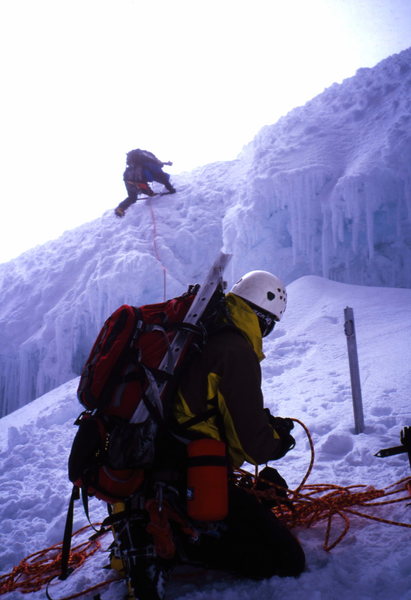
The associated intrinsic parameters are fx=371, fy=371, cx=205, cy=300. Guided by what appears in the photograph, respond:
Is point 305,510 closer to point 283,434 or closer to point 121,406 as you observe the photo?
point 283,434

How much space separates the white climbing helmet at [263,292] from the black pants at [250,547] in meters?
1.13

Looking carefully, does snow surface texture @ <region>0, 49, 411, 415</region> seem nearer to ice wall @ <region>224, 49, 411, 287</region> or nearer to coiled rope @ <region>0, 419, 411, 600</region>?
ice wall @ <region>224, 49, 411, 287</region>

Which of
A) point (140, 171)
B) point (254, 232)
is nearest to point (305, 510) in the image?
point (254, 232)

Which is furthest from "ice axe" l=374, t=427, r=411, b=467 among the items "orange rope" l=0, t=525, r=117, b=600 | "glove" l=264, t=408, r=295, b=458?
"orange rope" l=0, t=525, r=117, b=600

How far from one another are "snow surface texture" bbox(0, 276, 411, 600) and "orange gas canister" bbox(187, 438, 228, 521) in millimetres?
457

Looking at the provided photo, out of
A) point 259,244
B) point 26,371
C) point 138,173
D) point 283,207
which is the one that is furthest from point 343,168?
point 26,371

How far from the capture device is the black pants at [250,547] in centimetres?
183

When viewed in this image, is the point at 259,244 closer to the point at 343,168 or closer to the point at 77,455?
the point at 343,168

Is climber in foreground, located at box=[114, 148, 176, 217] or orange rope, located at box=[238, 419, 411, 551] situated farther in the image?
climber in foreground, located at box=[114, 148, 176, 217]

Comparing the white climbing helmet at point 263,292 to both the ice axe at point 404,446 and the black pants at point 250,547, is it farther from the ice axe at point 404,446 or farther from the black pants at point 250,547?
the black pants at point 250,547

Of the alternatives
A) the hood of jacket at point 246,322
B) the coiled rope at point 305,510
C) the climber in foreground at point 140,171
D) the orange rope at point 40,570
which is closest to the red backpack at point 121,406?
the hood of jacket at point 246,322

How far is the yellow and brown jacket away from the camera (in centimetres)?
181

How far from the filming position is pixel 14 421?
8.16m

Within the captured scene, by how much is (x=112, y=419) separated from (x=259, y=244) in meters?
12.3
